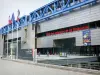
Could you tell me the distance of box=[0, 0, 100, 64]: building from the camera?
3744 cm

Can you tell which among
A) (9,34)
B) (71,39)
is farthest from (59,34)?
(9,34)

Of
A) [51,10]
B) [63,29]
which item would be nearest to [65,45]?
[63,29]

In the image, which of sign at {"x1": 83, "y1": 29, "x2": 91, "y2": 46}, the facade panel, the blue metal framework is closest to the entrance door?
the facade panel

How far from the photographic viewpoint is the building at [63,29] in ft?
123

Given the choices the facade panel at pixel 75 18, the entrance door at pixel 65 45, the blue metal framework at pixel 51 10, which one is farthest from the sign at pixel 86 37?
the blue metal framework at pixel 51 10

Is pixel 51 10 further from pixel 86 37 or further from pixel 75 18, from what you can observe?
pixel 86 37

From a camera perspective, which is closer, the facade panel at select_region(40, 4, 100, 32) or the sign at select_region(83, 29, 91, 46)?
the facade panel at select_region(40, 4, 100, 32)

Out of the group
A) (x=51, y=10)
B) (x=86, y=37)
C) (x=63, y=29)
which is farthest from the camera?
(x=63, y=29)

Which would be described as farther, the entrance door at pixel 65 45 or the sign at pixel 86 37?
the entrance door at pixel 65 45

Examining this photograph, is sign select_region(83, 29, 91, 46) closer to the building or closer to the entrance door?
the building

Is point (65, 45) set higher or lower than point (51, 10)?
lower

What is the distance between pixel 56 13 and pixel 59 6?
63.1 inches

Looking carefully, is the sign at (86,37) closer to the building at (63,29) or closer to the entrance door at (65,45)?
the building at (63,29)

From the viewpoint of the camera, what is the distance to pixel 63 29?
46625mm
